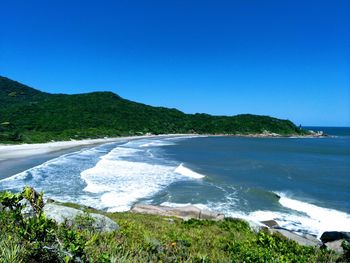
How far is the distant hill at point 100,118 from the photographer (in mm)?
89938

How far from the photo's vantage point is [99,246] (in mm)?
5746

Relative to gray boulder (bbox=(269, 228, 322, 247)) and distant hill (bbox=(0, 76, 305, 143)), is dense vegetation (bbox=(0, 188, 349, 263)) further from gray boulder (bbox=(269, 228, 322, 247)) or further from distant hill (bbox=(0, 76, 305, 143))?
distant hill (bbox=(0, 76, 305, 143))

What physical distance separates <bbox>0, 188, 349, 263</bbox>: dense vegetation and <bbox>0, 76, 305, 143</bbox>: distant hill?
6387 cm

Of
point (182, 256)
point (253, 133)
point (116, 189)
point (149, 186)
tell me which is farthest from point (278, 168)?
point (253, 133)

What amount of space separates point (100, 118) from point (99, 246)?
353 ft

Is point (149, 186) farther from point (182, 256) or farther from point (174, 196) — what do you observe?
point (182, 256)

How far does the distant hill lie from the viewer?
295 feet

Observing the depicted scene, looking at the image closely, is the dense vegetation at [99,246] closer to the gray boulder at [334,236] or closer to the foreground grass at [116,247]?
the foreground grass at [116,247]

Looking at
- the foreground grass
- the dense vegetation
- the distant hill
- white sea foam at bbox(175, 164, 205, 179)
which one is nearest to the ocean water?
white sea foam at bbox(175, 164, 205, 179)

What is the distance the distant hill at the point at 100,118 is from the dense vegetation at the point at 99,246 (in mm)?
63870

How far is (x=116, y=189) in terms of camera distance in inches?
876

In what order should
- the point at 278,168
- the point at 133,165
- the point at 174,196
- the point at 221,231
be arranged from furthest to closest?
the point at 278,168, the point at 133,165, the point at 174,196, the point at 221,231

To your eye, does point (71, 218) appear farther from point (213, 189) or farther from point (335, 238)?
point (213, 189)

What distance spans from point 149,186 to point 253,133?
115450 mm
